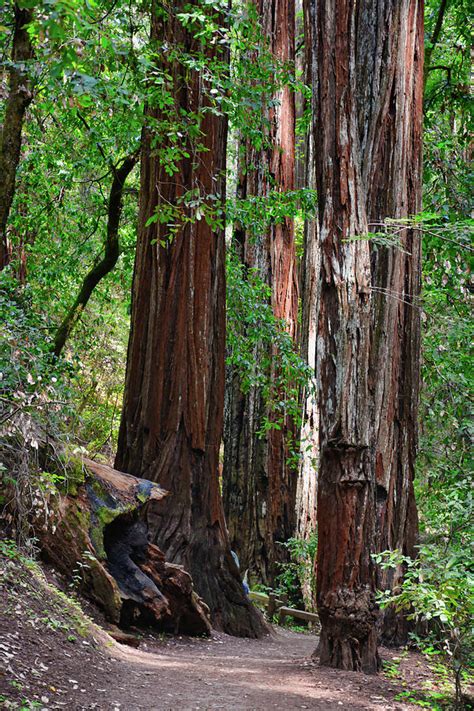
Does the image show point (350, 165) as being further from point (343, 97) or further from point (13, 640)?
point (13, 640)

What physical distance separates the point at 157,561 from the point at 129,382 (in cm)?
266

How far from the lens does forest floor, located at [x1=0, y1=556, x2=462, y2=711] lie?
483cm

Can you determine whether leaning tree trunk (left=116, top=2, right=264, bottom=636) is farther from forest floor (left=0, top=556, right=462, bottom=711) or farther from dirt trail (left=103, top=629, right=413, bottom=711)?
forest floor (left=0, top=556, right=462, bottom=711)

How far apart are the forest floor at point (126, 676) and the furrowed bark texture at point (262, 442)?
812 centimetres

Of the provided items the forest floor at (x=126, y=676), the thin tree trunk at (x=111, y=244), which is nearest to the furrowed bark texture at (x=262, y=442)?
the thin tree trunk at (x=111, y=244)

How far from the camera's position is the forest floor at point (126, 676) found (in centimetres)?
483

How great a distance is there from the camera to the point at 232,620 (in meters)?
9.89

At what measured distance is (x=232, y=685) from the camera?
5906mm

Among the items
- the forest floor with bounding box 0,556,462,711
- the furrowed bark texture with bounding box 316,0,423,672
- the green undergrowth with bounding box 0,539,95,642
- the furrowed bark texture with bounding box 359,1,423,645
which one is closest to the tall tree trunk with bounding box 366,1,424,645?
the furrowed bark texture with bounding box 359,1,423,645

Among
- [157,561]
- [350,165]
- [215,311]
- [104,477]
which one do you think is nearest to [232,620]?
[157,561]

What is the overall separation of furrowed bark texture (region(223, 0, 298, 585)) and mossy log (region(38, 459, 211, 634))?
6201 mm

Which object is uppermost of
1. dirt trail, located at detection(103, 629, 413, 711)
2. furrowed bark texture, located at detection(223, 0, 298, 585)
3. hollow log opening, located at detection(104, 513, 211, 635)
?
furrowed bark texture, located at detection(223, 0, 298, 585)

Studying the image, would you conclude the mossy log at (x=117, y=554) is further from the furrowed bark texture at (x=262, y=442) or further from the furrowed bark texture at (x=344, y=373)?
the furrowed bark texture at (x=262, y=442)

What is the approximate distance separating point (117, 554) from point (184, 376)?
2.68 m
